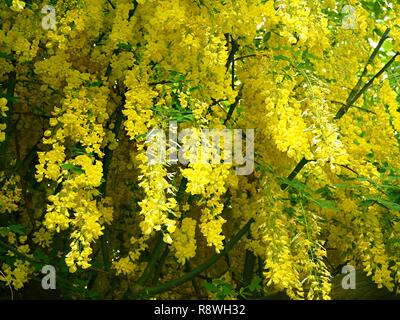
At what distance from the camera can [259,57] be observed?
3.59m

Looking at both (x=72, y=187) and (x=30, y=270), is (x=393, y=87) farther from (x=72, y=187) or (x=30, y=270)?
(x=30, y=270)

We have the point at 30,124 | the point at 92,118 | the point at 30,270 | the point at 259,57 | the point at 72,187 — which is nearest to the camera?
the point at 72,187

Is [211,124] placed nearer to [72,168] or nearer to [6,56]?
[72,168]

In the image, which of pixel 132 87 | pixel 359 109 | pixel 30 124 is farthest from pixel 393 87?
pixel 30 124

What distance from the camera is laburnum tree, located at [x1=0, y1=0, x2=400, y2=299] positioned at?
122 inches

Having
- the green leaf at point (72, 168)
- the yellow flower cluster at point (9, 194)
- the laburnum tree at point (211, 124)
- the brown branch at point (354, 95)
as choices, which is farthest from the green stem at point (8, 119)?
the brown branch at point (354, 95)

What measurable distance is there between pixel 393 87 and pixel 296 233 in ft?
3.79

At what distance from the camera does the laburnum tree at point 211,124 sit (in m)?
3.10

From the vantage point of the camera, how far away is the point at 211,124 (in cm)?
325

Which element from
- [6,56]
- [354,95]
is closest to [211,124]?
[354,95]

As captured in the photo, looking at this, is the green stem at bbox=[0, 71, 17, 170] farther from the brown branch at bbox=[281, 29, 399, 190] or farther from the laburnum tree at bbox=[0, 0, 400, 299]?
the brown branch at bbox=[281, 29, 399, 190]

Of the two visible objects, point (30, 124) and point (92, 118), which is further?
point (30, 124)

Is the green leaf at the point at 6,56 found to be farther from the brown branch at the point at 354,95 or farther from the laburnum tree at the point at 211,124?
the brown branch at the point at 354,95

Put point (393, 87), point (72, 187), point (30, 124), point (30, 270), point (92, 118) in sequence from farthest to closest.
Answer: point (30, 124)
point (393, 87)
point (30, 270)
point (92, 118)
point (72, 187)
